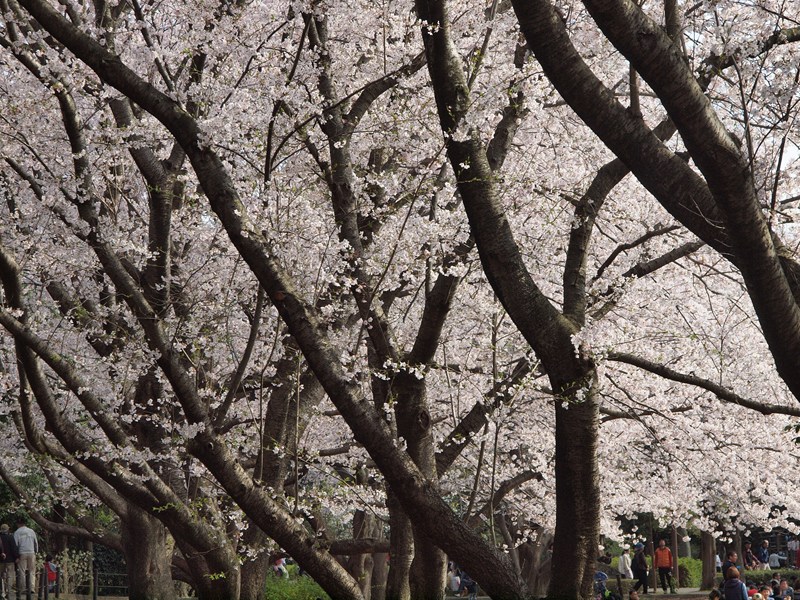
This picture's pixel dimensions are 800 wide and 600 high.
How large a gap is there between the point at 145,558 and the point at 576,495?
7.74 m

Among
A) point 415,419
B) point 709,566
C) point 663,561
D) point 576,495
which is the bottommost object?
point 709,566

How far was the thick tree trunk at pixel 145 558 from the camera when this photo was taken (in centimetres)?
1185

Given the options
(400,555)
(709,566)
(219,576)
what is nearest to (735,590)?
(400,555)

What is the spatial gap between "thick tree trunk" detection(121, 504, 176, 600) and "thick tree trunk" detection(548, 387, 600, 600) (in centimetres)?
730

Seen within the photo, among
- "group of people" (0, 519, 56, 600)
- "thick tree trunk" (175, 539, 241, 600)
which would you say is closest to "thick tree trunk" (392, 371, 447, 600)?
"thick tree trunk" (175, 539, 241, 600)

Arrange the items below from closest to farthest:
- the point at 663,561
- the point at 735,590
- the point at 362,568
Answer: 1. the point at 735,590
2. the point at 362,568
3. the point at 663,561

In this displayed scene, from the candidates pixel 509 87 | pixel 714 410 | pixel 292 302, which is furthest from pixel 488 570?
pixel 714 410

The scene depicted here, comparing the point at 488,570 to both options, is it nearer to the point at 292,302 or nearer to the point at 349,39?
the point at 292,302

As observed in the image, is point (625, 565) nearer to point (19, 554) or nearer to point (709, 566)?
point (709, 566)

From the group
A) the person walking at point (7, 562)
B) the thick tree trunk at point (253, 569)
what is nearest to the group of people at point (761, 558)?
the person walking at point (7, 562)

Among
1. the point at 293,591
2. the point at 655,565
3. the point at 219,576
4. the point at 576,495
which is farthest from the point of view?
the point at 655,565

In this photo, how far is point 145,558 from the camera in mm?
11914

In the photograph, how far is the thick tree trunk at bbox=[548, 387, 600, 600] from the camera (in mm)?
5848

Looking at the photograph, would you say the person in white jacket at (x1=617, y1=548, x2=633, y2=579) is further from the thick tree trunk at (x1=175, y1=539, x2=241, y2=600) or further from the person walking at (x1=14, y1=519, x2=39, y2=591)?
the thick tree trunk at (x1=175, y1=539, x2=241, y2=600)
